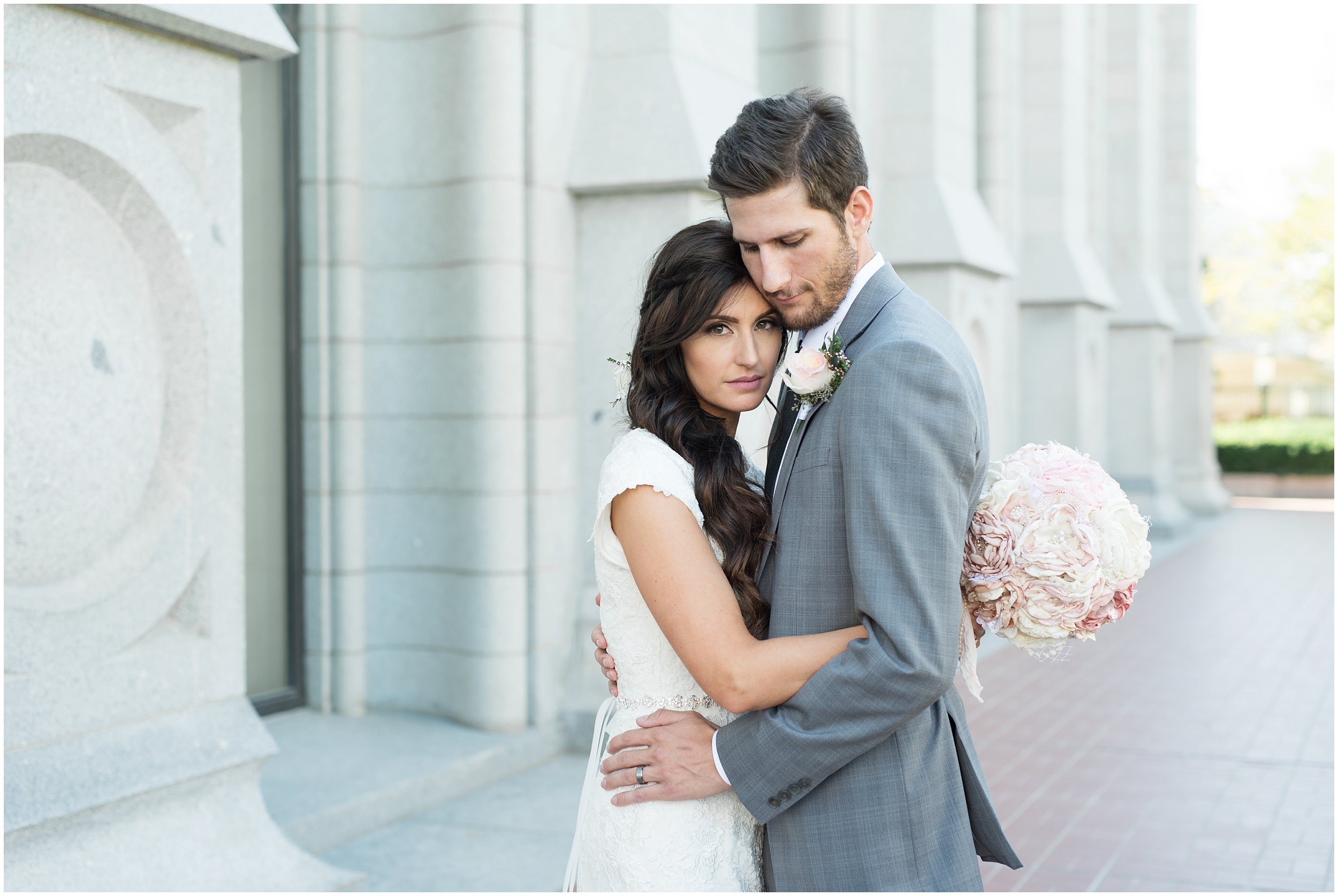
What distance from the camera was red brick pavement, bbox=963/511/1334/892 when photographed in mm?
5023

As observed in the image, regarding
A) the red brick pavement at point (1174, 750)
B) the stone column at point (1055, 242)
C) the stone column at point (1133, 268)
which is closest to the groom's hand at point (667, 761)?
the red brick pavement at point (1174, 750)

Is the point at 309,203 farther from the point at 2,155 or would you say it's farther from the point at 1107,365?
the point at 1107,365

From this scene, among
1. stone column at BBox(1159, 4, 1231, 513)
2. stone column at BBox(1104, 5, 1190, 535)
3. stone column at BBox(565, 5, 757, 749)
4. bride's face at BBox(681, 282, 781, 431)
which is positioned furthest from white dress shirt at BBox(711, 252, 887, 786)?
stone column at BBox(1159, 4, 1231, 513)

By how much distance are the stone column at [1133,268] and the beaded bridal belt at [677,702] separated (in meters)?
15.7

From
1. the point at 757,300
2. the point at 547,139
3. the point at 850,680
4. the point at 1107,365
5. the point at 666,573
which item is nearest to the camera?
the point at 850,680

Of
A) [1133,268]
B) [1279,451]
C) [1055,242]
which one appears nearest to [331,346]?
[1055,242]

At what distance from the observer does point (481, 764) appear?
583 cm

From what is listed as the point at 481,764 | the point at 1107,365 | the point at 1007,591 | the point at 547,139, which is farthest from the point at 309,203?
the point at 1107,365

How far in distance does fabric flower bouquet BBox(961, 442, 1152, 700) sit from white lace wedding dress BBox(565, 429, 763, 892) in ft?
1.84

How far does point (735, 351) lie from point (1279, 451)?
86.6 feet

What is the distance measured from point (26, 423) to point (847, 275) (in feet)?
8.19

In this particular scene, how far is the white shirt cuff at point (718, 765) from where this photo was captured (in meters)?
2.31

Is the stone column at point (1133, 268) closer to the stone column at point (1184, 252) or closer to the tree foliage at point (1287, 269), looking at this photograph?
the stone column at point (1184, 252)

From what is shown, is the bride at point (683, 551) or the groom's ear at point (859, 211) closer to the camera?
the bride at point (683, 551)
